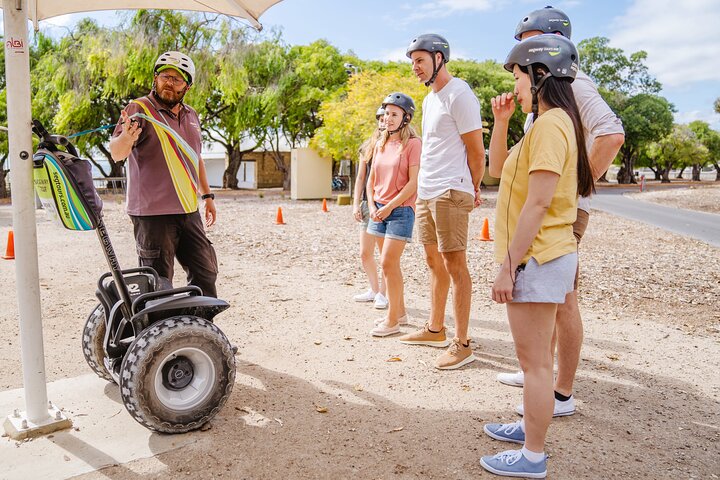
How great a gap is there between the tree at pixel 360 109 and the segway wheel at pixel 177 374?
19873mm

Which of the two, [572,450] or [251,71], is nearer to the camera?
[572,450]

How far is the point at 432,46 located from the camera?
171 inches

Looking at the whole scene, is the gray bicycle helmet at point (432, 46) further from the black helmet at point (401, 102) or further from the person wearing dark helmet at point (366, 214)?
the person wearing dark helmet at point (366, 214)

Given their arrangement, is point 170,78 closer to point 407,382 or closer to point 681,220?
point 407,382

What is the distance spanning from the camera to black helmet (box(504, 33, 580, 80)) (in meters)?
2.64

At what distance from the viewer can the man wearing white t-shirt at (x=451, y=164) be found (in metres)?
4.36

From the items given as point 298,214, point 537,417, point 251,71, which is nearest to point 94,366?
point 537,417

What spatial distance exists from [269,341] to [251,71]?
32082 millimetres

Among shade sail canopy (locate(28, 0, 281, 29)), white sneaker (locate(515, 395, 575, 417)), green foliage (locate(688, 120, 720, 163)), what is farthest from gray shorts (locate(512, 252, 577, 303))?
green foliage (locate(688, 120, 720, 163))

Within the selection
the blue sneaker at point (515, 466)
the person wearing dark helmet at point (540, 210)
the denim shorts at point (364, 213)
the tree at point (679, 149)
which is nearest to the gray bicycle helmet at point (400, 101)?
the denim shorts at point (364, 213)

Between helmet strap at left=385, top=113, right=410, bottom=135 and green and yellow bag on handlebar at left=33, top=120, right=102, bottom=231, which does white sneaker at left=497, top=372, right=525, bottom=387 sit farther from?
green and yellow bag on handlebar at left=33, top=120, right=102, bottom=231

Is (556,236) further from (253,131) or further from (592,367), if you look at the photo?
(253,131)

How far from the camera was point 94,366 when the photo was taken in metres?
3.74

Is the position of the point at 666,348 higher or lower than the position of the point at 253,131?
lower
